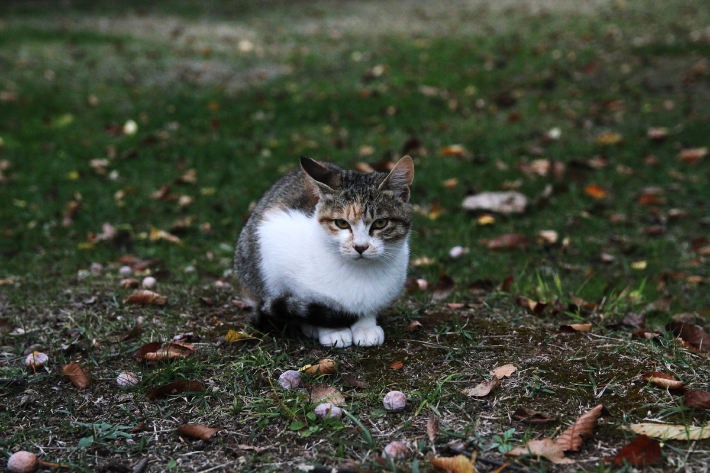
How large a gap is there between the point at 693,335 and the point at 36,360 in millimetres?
3426

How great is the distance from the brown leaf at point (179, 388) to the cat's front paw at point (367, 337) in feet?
2.72

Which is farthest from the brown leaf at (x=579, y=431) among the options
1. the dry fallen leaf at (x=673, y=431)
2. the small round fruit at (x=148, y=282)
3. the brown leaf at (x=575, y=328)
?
the small round fruit at (x=148, y=282)

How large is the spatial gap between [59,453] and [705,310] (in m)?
3.85

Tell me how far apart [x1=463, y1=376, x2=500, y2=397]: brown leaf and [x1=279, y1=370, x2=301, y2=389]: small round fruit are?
2.50 feet

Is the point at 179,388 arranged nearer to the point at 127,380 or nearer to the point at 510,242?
the point at 127,380

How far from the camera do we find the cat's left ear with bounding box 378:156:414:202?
289cm

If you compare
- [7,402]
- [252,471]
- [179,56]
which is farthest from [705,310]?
[179,56]

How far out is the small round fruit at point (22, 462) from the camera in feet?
6.92

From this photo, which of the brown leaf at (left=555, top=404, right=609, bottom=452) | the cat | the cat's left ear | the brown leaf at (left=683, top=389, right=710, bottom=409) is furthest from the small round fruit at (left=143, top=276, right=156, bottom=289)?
the brown leaf at (left=683, top=389, right=710, bottom=409)

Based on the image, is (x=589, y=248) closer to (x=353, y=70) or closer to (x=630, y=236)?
(x=630, y=236)

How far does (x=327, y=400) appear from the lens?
2.49 meters

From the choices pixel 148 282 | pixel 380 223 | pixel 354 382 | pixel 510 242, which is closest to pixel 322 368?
pixel 354 382

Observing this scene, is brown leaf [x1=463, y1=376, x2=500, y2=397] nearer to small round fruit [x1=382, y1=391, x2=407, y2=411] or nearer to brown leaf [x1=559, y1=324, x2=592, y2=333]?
small round fruit [x1=382, y1=391, x2=407, y2=411]

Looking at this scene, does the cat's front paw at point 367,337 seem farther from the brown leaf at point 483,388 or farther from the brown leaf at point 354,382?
the brown leaf at point 483,388
